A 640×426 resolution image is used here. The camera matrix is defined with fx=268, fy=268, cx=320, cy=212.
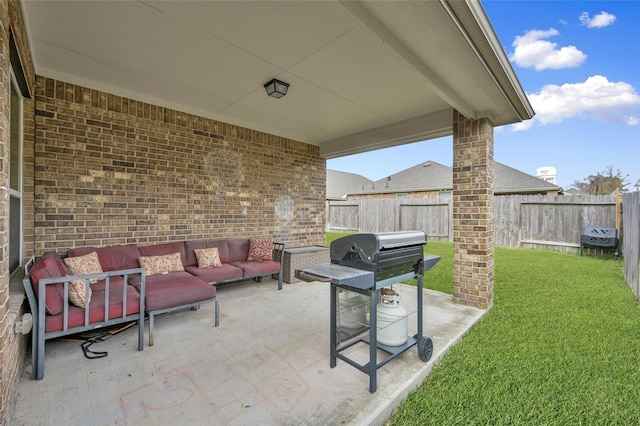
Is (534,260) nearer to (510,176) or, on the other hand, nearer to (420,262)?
(420,262)

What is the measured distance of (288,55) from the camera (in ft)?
9.75

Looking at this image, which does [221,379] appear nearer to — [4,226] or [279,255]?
[4,226]

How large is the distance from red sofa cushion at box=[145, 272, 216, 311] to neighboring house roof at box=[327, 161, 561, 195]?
11551 millimetres

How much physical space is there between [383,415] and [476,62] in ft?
10.3

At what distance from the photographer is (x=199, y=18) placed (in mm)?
2402

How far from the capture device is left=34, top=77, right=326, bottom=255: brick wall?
139 inches

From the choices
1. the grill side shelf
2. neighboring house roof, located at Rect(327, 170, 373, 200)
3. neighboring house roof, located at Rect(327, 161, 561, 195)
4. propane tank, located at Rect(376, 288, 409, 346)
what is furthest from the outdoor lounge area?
neighboring house roof, located at Rect(327, 170, 373, 200)

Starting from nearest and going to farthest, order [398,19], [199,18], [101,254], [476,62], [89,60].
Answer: [398,19]
[199,18]
[476,62]
[89,60]
[101,254]

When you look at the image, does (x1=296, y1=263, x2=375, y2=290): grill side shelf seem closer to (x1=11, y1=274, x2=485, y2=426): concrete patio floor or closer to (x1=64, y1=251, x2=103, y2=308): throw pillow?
(x1=11, y1=274, x2=485, y2=426): concrete patio floor

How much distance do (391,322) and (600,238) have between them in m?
9.09

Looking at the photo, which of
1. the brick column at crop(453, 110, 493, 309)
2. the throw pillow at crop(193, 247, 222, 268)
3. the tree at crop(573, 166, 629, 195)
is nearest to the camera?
the brick column at crop(453, 110, 493, 309)

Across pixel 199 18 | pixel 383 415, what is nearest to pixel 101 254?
pixel 199 18

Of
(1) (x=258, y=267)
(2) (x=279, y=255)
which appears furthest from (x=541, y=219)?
(1) (x=258, y=267)

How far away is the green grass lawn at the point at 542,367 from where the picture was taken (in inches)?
74.6
